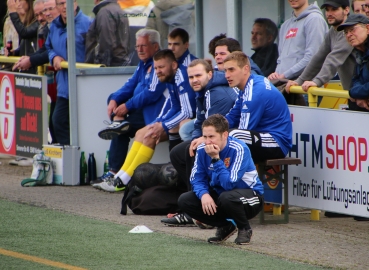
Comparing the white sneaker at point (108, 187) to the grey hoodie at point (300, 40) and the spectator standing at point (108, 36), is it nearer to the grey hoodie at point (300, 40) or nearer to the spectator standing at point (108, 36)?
the spectator standing at point (108, 36)

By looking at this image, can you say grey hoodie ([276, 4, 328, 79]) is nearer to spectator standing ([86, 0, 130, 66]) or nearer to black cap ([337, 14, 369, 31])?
black cap ([337, 14, 369, 31])

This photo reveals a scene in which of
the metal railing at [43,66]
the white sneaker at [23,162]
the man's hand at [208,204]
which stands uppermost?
the metal railing at [43,66]

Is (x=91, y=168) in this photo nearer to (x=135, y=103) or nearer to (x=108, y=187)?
(x=108, y=187)

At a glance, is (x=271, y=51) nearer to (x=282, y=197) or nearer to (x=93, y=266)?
(x=282, y=197)

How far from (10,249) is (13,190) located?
11.8 feet

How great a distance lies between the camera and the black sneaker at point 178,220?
26.4 feet

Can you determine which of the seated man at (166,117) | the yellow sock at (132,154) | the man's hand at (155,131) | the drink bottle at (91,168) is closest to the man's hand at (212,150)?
the seated man at (166,117)

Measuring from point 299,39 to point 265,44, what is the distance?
93 cm

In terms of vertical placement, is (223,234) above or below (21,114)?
below

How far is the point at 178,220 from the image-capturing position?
26.4ft

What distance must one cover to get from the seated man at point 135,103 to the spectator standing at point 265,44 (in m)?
1.19

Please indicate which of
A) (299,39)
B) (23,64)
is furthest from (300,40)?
(23,64)

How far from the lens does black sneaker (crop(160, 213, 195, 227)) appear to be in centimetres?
805

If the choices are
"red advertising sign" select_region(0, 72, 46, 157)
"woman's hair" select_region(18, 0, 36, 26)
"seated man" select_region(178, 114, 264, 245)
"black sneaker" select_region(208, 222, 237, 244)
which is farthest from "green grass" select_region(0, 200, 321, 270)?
"woman's hair" select_region(18, 0, 36, 26)
